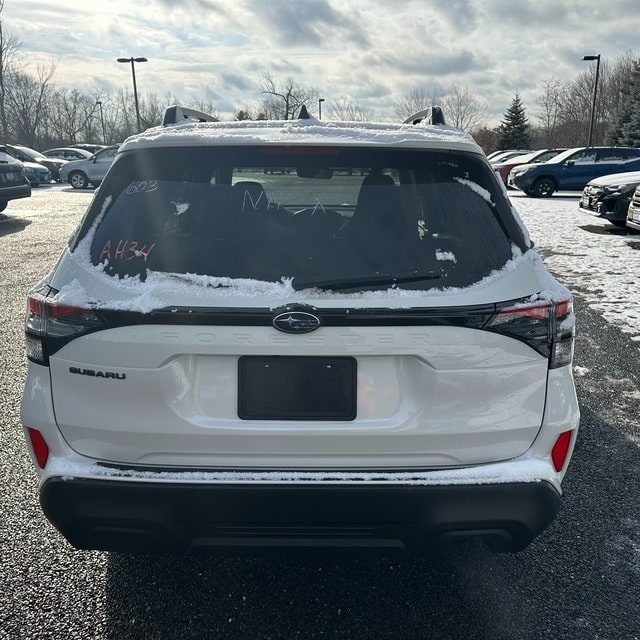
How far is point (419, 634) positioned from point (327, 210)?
5.29ft

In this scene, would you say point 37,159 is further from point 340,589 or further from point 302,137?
point 340,589

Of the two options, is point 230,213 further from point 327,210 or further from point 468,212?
point 468,212

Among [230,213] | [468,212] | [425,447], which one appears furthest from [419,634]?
[230,213]

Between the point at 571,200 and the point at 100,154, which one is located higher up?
the point at 100,154

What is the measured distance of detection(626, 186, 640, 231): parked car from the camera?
1080cm

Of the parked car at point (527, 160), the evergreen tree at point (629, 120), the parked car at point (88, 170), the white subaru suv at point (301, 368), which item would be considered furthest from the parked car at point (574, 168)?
the evergreen tree at point (629, 120)

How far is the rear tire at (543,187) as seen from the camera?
21.0 m

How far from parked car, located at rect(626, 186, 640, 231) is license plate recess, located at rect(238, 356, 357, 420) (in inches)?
421

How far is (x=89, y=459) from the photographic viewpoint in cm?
203

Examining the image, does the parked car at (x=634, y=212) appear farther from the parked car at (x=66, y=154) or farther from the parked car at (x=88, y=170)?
the parked car at (x=66, y=154)

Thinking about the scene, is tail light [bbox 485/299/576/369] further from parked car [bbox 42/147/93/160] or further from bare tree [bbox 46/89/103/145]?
bare tree [bbox 46/89/103/145]

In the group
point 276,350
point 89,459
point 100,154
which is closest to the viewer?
point 276,350

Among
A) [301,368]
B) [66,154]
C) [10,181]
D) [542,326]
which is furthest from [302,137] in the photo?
[66,154]

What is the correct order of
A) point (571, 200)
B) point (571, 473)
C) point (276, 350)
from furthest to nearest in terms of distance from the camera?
point (571, 200) < point (571, 473) < point (276, 350)
